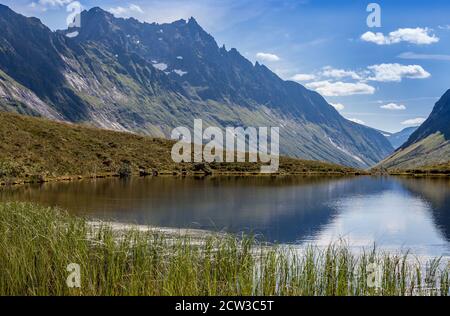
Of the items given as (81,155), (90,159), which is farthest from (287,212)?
(81,155)

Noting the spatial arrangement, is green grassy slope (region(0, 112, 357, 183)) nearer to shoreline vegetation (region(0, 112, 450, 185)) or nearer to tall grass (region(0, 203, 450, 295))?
shoreline vegetation (region(0, 112, 450, 185))

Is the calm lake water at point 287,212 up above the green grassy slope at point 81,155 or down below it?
below

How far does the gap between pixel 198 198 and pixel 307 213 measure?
2075 cm

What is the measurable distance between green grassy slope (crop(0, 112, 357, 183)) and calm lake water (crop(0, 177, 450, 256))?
3227 cm

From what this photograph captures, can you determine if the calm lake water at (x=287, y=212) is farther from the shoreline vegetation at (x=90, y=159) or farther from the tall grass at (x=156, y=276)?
the shoreline vegetation at (x=90, y=159)

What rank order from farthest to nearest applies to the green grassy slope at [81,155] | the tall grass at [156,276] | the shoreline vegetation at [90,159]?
the green grassy slope at [81,155]
the shoreline vegetation at [90,159]
the tall grass at [156,276]

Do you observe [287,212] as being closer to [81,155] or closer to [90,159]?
[90,159]

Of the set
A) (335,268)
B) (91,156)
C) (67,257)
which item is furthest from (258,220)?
(91,156)

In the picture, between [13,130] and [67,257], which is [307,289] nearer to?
[67,257]

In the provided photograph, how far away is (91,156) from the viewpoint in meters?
138

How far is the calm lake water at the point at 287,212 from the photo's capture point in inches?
1757

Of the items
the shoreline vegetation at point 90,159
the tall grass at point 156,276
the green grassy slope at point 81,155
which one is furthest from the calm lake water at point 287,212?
the green grassy slope at point 81,155

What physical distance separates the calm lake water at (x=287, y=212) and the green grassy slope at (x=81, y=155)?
1271 inches
